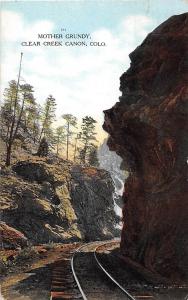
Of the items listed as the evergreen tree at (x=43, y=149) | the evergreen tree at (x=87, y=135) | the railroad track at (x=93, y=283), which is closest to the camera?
the railroad track at (x=93, y=283)

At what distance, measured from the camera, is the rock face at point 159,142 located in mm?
17188

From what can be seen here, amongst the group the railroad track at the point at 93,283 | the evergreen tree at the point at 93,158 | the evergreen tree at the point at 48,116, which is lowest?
the railroad track at the point at 93,283

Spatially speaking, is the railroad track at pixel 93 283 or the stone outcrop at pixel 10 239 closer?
the railroad track at pixel 93 283

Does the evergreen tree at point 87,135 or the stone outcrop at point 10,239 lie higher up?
the evergreen tree at point 87,135

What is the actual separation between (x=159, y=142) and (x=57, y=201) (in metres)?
15.0

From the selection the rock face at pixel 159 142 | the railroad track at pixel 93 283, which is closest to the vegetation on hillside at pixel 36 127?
the rock face at pixel 159 142

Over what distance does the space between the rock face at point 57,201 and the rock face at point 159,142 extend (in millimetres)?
8007

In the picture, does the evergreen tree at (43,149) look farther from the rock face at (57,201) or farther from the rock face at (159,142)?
the rock face at (159,142)

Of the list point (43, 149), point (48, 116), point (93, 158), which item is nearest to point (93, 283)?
point (43, 149)

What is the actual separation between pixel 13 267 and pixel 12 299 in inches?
129

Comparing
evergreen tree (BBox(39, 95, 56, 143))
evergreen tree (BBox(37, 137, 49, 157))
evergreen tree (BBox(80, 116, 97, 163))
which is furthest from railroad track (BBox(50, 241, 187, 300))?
evergreen tree (BBox(80, 116, 97, 163))

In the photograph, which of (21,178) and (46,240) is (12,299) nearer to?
(46,240)

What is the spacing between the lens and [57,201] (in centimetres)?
3212

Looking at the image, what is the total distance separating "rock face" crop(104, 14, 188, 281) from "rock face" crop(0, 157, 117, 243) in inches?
315
